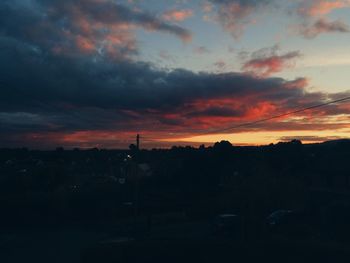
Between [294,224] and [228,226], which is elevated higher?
[294,224]

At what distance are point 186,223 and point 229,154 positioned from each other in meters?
23.4

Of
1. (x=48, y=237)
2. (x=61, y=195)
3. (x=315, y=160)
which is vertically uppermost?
(x=315, y=160)

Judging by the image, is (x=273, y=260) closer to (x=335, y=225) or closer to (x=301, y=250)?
(x=301, y=250)

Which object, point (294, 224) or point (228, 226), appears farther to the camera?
point (228, 226)

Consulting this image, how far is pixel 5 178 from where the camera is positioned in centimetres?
4556

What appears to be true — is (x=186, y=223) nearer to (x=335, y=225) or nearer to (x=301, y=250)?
(x=335, y=225)

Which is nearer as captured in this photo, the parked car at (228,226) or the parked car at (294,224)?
the parked car at (294,224)

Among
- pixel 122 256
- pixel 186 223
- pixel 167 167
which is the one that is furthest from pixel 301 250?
pixel 167 167

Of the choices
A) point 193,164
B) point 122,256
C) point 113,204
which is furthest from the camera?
point 193,164

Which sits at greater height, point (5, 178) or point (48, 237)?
point (5, 178)

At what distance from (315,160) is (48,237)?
28.3 metres

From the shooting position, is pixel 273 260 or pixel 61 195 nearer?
pixel 273 260

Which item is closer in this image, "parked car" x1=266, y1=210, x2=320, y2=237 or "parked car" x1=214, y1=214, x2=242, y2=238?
"parked car" x1=266, y1=210, x2=320, y2=237

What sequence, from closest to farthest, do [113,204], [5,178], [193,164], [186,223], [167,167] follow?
1. [186,223]
2. [113,204]
3. [5,178]
4. [193,164]
5. [167,167]
